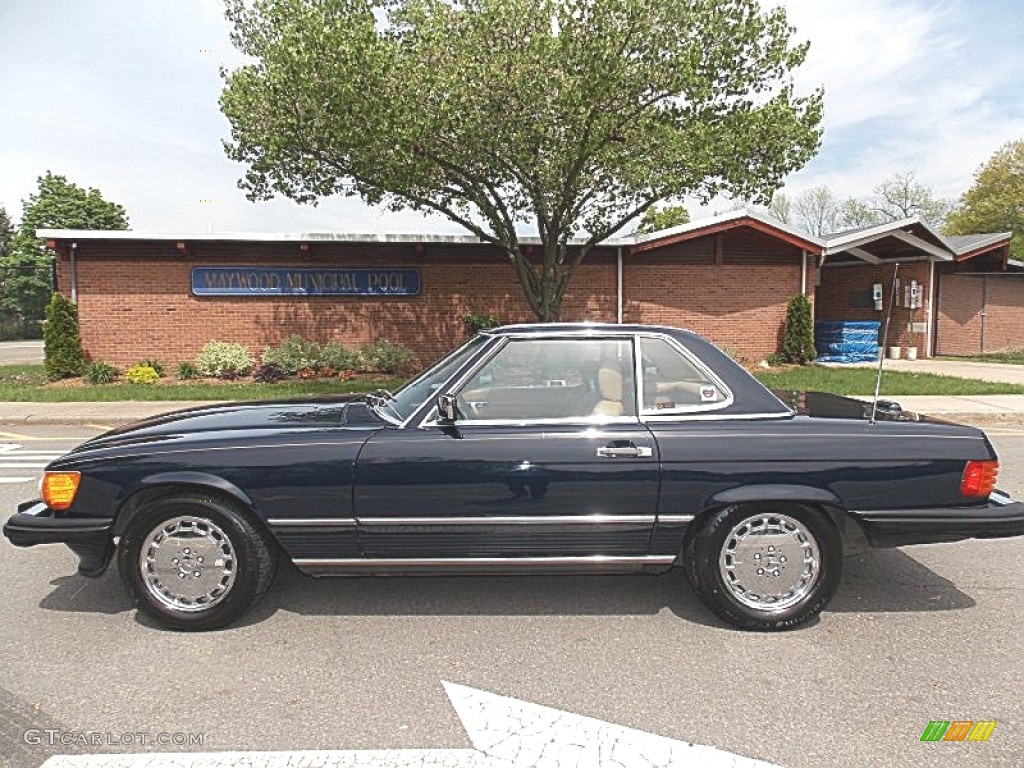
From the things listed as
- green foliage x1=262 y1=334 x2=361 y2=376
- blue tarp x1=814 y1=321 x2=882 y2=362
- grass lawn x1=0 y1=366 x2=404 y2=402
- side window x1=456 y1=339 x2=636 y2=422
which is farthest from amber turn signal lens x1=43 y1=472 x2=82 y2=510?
blue tarp x1=814 y1=321 x2=882 y2=362

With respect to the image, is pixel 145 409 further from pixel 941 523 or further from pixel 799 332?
pixel 799 332

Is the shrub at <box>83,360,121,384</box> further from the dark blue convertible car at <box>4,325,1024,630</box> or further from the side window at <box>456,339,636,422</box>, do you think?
the side window at <box>456,339,636,422</box>

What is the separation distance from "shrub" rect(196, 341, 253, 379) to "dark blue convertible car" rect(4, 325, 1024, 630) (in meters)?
12.4

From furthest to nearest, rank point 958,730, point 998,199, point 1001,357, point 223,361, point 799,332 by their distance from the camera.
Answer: point 998,199 → point 1001,357 → point 799,332 → point 223,361 → point 958,730

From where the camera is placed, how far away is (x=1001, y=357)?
789 inches

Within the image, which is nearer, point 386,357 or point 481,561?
→ point 481,561

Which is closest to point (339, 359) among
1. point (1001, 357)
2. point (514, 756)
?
point (514, 756)

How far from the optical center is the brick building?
1547 centimetres

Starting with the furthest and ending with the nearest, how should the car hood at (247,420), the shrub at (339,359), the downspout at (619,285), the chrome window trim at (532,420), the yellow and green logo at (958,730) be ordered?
the downspout at (619,285) → the shrub at (339,359) → the car hood at (247,420) → the chrome window trim at (532,420) → the yellow and green logo at (958,730)

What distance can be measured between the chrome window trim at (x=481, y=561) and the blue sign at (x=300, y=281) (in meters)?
13.4

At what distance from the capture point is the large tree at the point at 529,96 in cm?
1075

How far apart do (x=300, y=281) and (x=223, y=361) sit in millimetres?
2539

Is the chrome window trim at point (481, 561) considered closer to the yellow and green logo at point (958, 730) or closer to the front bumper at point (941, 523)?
the front bumper at point (941, 523)

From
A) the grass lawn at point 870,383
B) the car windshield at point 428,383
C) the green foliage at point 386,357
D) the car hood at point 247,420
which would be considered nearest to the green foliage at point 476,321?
the green foliage at point 386,357
